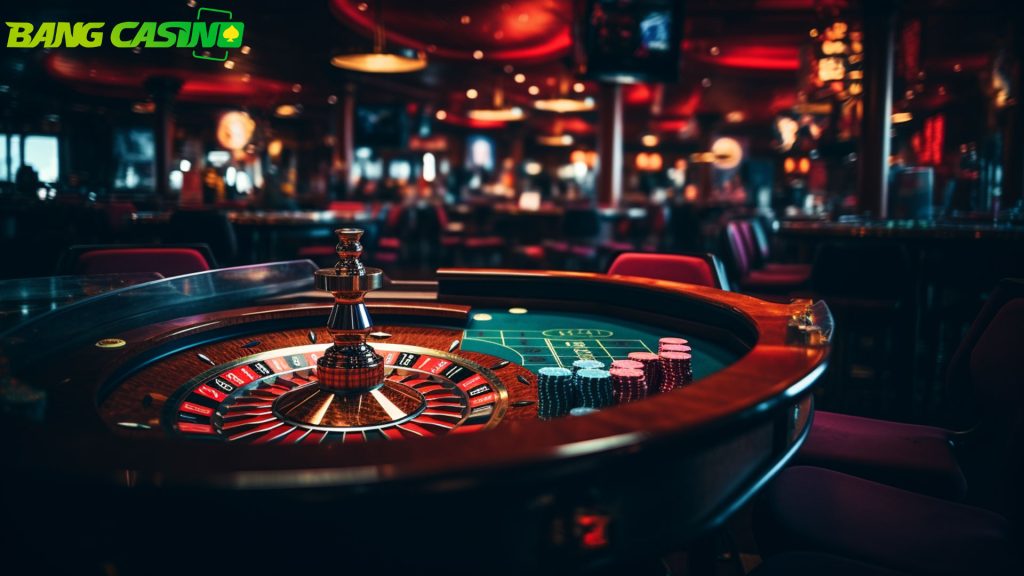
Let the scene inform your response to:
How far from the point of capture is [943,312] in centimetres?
352

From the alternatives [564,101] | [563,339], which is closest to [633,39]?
[564,101]

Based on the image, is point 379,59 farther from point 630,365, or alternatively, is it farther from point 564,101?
point 630,365

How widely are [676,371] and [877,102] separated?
507cm

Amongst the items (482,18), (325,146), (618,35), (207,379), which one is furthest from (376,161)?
(207,379)

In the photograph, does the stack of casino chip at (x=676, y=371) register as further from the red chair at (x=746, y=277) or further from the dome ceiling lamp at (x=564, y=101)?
the dome ceiling lamp at (x=564, y=101)

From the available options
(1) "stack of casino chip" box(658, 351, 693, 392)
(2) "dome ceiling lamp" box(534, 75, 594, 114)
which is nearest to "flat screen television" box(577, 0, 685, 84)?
(2) "dome ceiling lamp" box(534, 75, 594, 114)

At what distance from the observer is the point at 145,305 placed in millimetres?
1340

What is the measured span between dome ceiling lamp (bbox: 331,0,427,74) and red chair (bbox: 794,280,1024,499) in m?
4.79

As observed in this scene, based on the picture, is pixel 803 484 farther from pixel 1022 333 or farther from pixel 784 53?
pixel 784 53

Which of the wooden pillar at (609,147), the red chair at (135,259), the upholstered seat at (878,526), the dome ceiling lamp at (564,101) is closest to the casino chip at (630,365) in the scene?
the upholstered seat at (878,526)

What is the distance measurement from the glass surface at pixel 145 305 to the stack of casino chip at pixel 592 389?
2.43ft

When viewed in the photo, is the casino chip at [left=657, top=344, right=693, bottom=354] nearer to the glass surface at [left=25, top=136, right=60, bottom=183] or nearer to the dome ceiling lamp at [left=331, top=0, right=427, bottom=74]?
the dome ceiling lamp at [left=331, top=0, right=427, bottom=74]

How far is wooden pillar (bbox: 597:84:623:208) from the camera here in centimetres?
834

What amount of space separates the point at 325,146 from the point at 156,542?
690 inches
